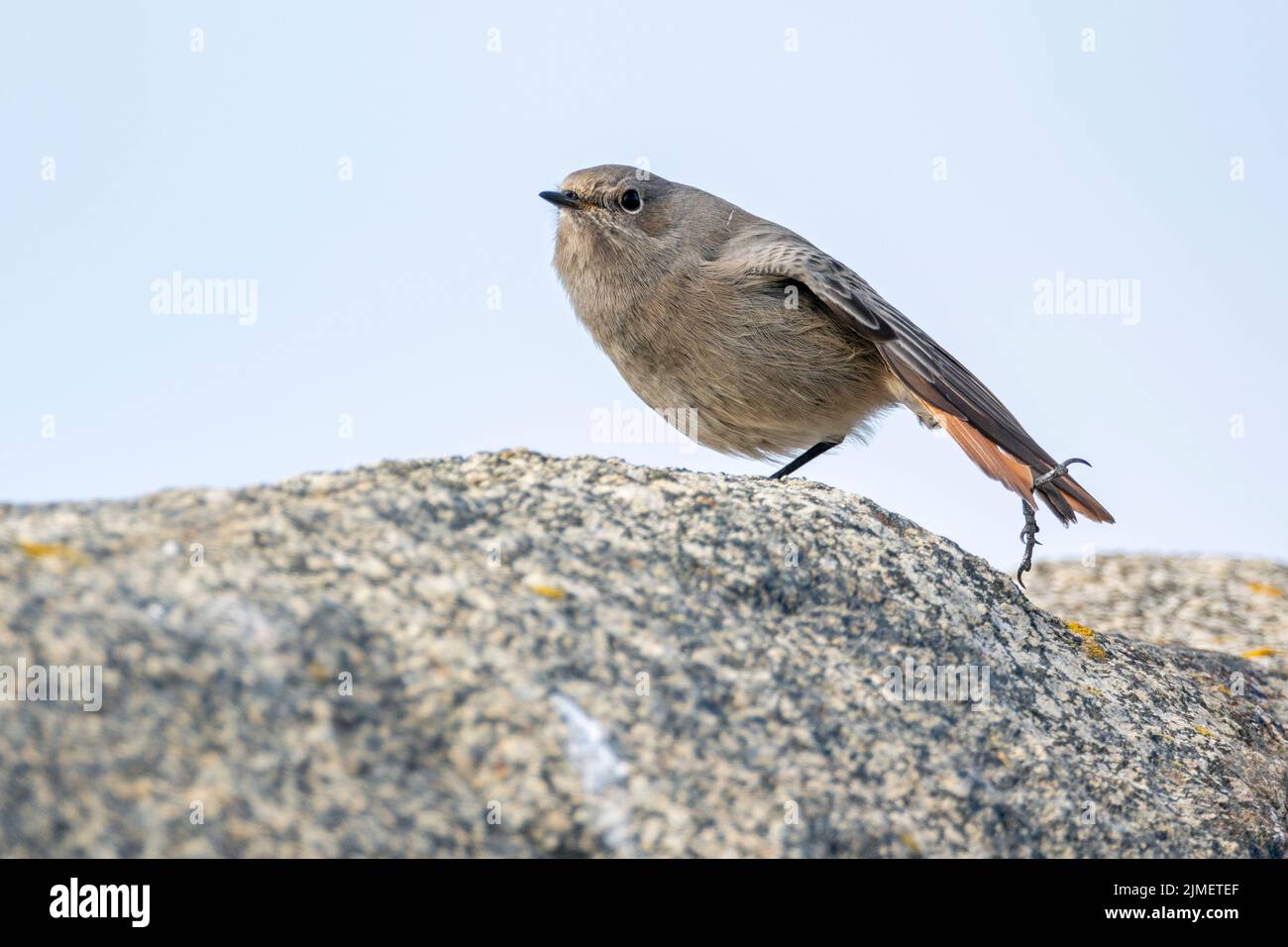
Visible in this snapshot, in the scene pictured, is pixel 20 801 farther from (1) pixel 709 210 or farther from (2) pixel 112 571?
(1) pixel 709 210

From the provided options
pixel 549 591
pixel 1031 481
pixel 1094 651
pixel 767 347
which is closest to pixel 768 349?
pixel 767 347

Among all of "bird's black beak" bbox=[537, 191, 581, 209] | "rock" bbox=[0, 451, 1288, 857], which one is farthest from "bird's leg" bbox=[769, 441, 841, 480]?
"rock" bbox=[0, 451, 1288, 857]

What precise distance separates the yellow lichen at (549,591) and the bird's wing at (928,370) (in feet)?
8.48

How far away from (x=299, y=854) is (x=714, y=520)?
206 centimetres

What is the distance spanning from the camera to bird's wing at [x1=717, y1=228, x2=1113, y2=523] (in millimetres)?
5914

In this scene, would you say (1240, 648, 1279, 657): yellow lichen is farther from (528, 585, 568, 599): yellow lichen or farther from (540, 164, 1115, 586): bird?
(528, 585, 568, 599): yellow lichen

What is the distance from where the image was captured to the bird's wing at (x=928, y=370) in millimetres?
5914

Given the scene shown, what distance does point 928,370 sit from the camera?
20.9ft

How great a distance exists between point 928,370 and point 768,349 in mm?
799

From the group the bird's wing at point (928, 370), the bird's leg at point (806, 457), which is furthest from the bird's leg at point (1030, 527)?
the bird's leg at point (806, 457)

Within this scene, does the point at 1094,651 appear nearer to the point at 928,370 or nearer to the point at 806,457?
the point at 928,370
